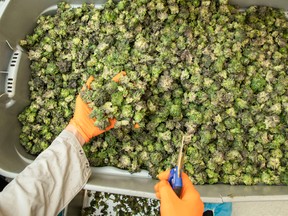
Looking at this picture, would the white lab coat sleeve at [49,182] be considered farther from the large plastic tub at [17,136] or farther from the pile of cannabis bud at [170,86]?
the pile of cannabis bud at [170,86]

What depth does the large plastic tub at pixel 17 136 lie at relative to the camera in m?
1.58

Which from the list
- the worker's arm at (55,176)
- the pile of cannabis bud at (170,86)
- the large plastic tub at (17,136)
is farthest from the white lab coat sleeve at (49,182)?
the pile of cannabis bud at (170,86)

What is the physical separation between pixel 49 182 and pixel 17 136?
0.51 meters

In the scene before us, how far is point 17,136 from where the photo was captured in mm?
1757

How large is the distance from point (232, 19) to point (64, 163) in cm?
126

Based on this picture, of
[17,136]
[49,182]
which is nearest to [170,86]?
[49,182]

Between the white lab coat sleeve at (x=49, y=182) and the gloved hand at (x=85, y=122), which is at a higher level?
the gloved hand at (x=85, y=122)

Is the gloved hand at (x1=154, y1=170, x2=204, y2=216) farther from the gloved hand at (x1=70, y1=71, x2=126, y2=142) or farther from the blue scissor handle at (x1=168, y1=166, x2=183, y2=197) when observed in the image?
the gloved hand at (x1=70, y1=71, x2=126, y2=142)

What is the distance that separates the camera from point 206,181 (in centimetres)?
172

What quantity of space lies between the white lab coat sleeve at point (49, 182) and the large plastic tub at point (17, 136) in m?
0.12

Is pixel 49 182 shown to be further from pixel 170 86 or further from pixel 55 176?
pixel 170 86

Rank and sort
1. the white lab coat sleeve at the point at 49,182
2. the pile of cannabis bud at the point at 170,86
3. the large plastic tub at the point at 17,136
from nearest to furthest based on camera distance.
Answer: the white lab coat sleeve at the point at 49,182 → the large plastic tub at the point at 17,136 → the pile of cannabis bud at the point at 170,86

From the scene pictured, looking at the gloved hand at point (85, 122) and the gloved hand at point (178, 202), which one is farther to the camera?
the gloved hand at point (85, 122)

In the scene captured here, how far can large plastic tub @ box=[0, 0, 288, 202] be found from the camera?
5.18 feet
